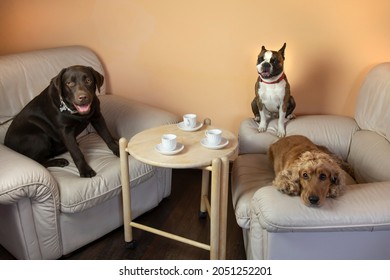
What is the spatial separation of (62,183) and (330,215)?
127cm

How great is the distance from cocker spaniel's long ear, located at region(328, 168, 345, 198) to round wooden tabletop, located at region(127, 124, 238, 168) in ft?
1.58

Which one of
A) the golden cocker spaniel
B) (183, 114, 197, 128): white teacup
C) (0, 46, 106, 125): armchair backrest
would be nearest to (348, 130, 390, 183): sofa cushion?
the golden cocker spaniel

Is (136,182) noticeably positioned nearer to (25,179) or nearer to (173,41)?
(25,179)

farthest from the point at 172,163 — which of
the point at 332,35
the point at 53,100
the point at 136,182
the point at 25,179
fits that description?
the point at 332,35

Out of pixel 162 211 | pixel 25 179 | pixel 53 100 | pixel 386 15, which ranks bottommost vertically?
pixel 162 211

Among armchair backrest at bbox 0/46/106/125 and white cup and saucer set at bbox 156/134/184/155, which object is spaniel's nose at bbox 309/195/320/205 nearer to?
white cup and saucer set at bbox 156/134/184/155

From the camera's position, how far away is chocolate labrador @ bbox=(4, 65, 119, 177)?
2.00 meters

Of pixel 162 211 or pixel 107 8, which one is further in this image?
pixel 107 8

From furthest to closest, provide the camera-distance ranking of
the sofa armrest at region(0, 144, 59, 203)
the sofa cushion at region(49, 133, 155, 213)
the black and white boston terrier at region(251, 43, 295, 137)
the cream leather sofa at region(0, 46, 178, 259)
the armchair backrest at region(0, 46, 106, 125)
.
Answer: the armchair backrest at region(0, 46, 106, 125), the black and white boston terrier at region(251, 43, 295, 137), the sofa cushion at region(49, 133, 155, 213), the cream leather sofa at region(0, 46, 178, 259), the sofa armrest at region(0, 144, 59, 203)

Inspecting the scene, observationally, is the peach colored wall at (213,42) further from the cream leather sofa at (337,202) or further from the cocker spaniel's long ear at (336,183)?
the cocker spaniel's long ear at (336,183)

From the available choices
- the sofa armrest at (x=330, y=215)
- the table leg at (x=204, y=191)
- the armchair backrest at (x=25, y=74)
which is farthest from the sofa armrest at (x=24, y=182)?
the sofa armrest at (x=330, y=215)

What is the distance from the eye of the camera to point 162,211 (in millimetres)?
2475

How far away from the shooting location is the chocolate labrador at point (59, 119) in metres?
2.00
